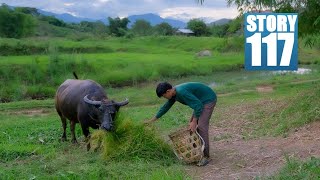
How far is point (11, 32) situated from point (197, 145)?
34.8 metres

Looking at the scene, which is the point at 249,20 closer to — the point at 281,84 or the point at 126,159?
the point at 126,159

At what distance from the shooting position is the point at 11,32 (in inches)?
1542

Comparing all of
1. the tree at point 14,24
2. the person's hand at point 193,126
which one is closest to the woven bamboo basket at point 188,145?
the person's hand at point 193,126

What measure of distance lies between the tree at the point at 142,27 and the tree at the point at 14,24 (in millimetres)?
19076

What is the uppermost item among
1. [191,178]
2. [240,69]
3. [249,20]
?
[249,20]

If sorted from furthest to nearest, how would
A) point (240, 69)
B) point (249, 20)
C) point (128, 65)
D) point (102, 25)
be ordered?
point (102, 25)
point (240, 69)
point (128, 65)
point (249, 20)

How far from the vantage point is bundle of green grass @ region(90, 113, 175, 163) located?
7184 mm

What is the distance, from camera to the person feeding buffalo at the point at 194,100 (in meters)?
6.95

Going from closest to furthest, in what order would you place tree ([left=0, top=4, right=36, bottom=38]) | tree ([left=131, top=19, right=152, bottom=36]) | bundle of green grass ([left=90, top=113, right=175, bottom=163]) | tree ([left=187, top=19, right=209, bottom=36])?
bundle of green grass ([left=90, top=113, right=175, bottom=163]), tree ([left=0, top=4, right=36, bottom=38]), tree ([left=187, top=19, right=209, bottom=36]), tree ([left=131, top=19, right=152, bottom=36])

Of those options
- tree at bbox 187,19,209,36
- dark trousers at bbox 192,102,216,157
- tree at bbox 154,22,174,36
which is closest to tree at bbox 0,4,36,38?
tree at bbox 154,22,174,36

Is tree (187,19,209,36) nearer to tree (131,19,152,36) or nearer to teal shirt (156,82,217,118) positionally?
tree (131,19,152,36)

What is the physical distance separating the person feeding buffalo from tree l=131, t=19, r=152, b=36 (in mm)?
49996

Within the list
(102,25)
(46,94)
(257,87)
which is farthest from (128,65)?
(102,25)

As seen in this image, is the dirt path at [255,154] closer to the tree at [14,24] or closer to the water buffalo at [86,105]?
the water buffalo at [86,105]
